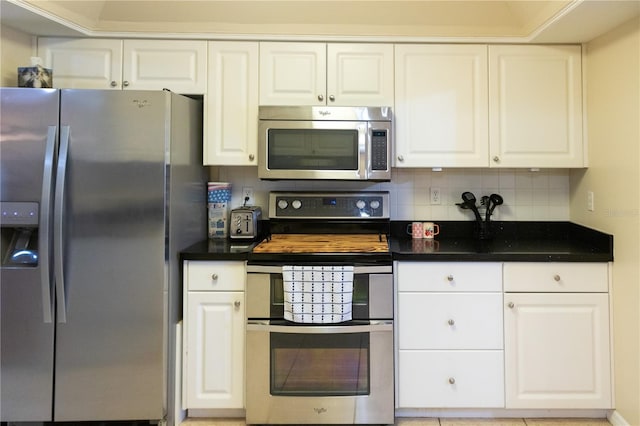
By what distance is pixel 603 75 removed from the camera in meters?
1.98

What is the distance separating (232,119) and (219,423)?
5.32 ft

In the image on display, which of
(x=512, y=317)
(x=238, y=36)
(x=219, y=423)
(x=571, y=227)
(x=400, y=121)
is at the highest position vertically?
(x=238, y=36)

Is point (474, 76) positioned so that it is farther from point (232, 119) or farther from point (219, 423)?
point (219, 423)

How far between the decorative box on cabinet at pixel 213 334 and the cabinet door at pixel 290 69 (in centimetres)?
99

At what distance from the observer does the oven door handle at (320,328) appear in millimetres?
1809

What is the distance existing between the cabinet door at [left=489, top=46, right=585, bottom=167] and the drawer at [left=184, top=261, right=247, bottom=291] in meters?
1.61

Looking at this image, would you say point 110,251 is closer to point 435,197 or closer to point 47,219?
point 47,219

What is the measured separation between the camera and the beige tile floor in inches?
76.3

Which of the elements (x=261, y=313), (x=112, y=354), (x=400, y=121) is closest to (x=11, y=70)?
(x=112, y=354)

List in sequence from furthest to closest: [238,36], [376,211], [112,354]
Result: [376,211], [238,36], [112,354]

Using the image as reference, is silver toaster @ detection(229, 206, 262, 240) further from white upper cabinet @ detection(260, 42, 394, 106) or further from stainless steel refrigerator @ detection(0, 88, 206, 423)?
white upper cabinet @ detection(260, 42, 394, 106)

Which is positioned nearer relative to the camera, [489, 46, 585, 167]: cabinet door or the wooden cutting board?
the wooden cutting board

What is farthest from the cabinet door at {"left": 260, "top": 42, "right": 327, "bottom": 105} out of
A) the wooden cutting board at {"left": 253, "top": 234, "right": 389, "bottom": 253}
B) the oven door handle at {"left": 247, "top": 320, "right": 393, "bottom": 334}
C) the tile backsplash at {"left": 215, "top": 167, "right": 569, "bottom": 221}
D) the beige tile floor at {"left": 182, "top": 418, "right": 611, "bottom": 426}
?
the beige tile floor at {"left": 182, "top": 418, "right": 611, "bottom": 426}

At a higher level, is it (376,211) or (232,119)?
(232,119)
